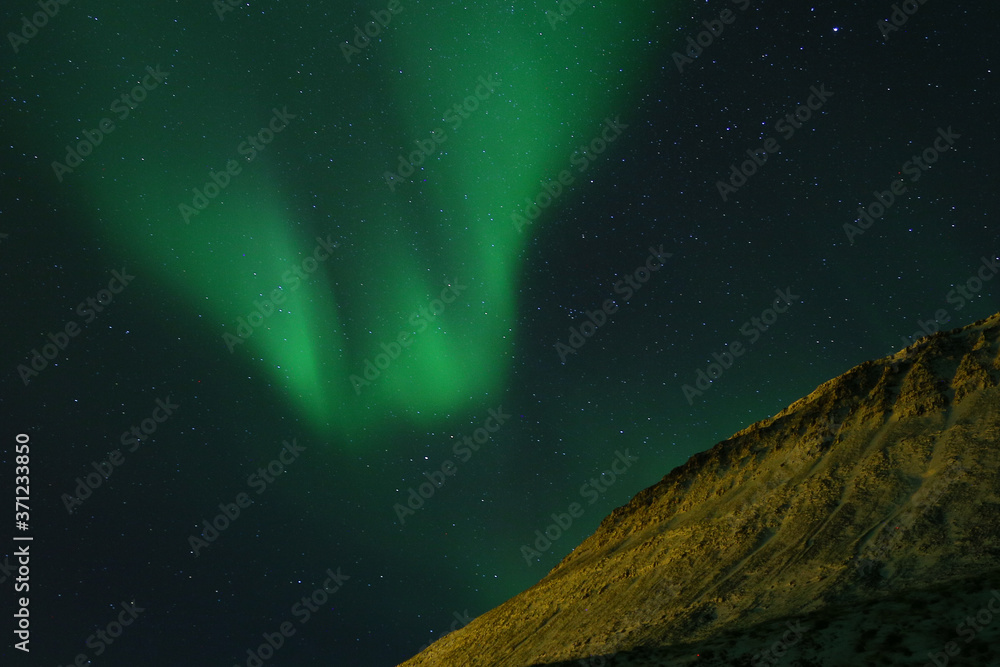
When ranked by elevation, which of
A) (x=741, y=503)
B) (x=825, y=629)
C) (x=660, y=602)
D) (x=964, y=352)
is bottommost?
(x=964, y=352)

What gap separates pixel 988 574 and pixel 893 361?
87.8 ft

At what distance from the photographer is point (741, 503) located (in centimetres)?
3181

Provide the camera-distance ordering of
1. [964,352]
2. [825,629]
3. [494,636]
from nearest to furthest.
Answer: [825,629]
[494,636]
[964,352]

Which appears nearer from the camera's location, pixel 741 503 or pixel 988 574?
pixel 988 574

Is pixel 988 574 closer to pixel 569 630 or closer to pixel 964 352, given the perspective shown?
pixel 569 630

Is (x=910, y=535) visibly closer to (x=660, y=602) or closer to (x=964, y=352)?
(x=660, y=602)

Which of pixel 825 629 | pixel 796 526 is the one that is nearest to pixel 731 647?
pixel 825 629

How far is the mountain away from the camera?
13.7 metres

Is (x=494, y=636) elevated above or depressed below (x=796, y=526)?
above

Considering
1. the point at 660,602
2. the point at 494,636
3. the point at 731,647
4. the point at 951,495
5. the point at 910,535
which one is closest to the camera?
the point at 731,647

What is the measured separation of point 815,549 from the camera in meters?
23.1

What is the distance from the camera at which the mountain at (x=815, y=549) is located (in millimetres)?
13703

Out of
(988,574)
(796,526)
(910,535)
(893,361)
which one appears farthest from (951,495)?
(893,361)

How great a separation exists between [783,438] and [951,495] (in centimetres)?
1473
